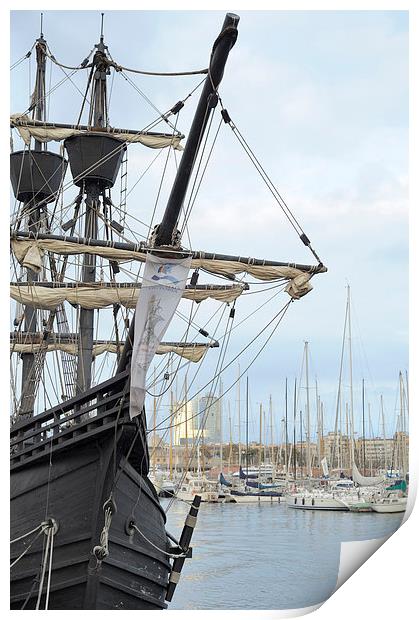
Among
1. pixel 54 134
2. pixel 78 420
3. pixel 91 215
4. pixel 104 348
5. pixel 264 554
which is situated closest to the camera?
pixel 78 420

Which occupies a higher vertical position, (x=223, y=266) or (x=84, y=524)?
(x=223, y=266)

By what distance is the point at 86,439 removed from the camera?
6836 millimetres

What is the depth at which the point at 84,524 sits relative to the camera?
671cm

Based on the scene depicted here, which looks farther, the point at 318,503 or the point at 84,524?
the point at 318,503

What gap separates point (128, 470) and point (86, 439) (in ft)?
1.82

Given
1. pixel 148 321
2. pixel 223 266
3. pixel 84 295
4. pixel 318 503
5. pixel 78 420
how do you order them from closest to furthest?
pixel 148 321, pixel 78 420, pixel 223 266, pixel 84 295, pixel 318 503

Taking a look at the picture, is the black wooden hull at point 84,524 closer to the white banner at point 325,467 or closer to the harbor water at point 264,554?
the harbor water at point 264,554

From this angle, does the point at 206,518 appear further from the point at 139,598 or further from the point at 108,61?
the point at 139,598

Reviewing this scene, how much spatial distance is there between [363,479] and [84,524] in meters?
Answer: 21.9

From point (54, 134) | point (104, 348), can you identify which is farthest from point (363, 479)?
point (54, 134)

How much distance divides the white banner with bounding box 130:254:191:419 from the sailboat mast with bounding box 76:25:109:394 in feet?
11.8

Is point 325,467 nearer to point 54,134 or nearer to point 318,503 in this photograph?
point 318,503

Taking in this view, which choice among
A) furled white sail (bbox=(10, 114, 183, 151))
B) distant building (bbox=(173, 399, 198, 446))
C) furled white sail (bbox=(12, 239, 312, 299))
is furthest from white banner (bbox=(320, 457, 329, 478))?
furled white sail (bbox=(12, 239, 312, 299))

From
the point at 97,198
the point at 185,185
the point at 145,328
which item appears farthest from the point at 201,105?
the point at 97,198
